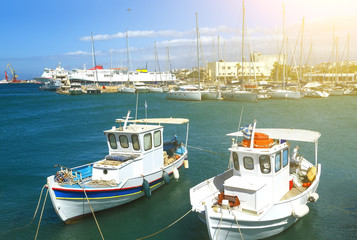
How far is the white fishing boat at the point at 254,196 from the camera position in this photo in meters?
10.7

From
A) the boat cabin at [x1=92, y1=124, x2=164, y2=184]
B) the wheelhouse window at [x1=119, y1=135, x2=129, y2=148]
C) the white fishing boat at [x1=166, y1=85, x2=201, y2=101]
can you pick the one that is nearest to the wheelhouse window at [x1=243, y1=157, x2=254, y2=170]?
the boat cabin at [x1=92, y1=124, x2=164, y2=184]

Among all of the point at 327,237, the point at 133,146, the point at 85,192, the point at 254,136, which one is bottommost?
the point at 327,237

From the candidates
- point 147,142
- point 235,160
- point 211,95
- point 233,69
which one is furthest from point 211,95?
point 233,69

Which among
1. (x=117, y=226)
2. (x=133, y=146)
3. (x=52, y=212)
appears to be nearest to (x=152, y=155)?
(x=133, y=146)

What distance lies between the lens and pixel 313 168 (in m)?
14.7

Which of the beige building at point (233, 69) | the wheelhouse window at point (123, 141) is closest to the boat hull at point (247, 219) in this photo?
the wheelhouse window at point (123, 141)

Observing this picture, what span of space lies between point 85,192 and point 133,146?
12.6 feet

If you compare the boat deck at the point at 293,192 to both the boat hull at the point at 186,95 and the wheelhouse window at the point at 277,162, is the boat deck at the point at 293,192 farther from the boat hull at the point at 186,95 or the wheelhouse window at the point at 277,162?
the boat hull at the point at 186,95

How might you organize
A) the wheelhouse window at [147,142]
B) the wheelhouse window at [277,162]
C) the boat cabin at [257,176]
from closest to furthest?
the boat cabin at [257,176] → the wheelhouse window at [277,162] → the wheelhouse window at [147,142]

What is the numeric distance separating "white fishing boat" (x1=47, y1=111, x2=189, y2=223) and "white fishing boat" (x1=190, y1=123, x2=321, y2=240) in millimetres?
4168

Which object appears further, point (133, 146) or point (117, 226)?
point (133, 146)

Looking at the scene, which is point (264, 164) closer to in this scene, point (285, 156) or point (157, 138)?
point (285, 156)

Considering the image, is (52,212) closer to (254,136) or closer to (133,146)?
(133,146)

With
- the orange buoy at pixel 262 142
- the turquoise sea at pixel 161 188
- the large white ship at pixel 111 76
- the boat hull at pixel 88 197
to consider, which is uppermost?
the large white ship at pixel 111 76
